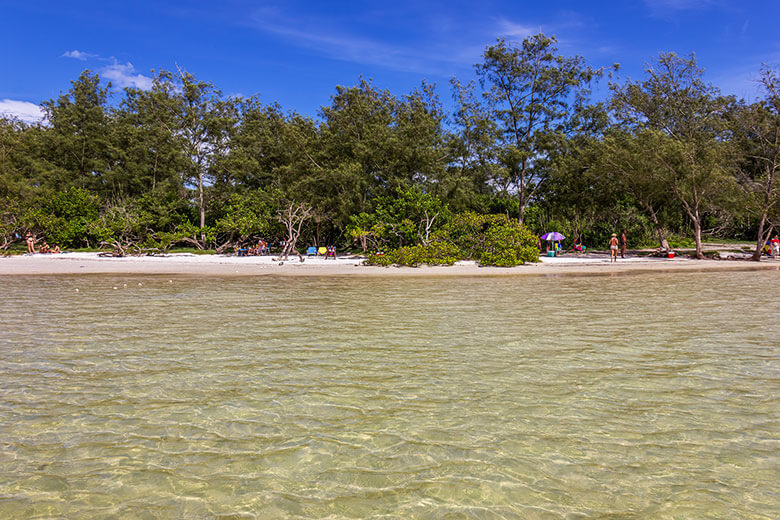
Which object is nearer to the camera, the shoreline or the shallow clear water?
the shallow clear water

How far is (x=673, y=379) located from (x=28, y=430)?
22.4ft

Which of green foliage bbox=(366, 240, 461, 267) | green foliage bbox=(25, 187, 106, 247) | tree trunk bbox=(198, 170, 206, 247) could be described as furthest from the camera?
tree trunk bbox=(198, 170, 206, 247)

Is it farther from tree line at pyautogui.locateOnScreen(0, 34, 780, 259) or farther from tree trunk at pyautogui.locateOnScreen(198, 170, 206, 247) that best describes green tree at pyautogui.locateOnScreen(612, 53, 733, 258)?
tree trunk at pyautogui.locateOnScreen(198, 170, 206, 247)

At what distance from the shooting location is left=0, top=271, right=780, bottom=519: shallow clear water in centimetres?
330

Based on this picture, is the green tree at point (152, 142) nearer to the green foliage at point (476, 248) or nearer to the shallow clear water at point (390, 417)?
the green foliage at point (476, 248)

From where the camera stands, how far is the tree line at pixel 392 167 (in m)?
30.8

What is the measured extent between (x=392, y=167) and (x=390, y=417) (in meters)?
29.2

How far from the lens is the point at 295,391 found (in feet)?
17.8

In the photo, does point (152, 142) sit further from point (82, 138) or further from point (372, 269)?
point (372, 269)

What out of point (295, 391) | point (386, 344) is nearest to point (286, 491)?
point (295, 391)

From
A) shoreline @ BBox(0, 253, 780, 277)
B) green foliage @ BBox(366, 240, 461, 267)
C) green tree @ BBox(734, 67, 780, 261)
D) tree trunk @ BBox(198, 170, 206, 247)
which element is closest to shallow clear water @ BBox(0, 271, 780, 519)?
shoreline @ BBox(0, 253, 780, 277)

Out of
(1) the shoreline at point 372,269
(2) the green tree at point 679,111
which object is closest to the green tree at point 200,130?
(1) the shoreline at point 372,269

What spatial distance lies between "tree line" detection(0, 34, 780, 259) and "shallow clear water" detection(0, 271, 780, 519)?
20.0 m

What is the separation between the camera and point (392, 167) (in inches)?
1293
